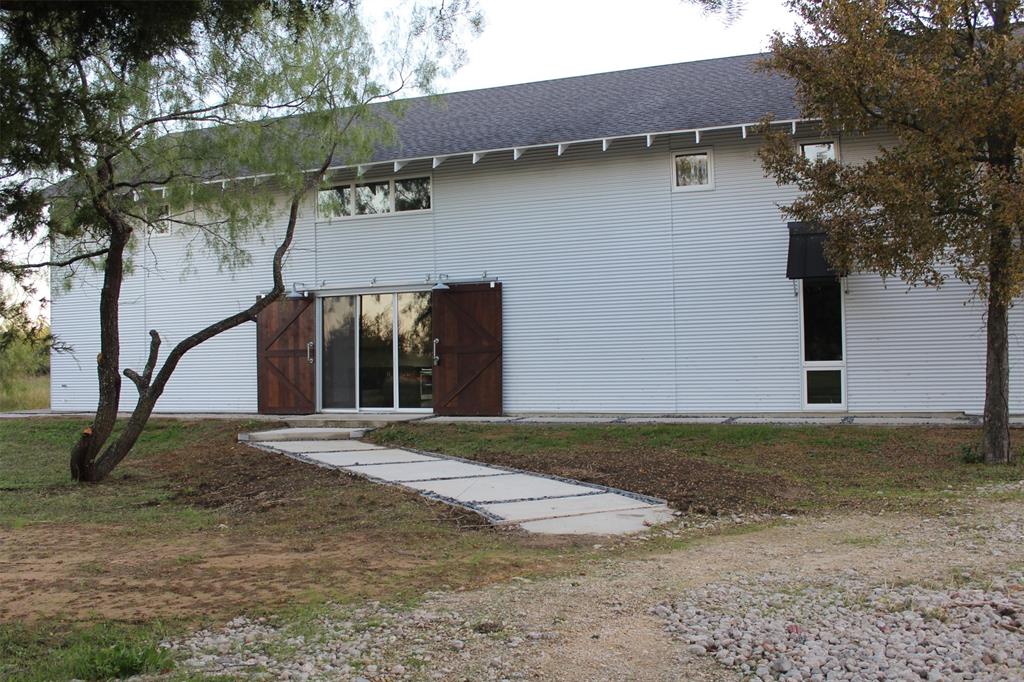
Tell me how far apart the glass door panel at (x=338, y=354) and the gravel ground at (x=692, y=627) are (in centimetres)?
1041

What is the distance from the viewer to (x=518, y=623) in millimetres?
4188

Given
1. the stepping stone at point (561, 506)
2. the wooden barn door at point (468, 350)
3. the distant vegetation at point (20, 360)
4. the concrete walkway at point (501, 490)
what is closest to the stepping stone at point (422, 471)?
the concrete walkway at point (501, 490)

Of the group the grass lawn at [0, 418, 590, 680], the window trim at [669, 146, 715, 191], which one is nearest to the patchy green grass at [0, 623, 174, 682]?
the grass lawn at [0, 418, 590, 680]

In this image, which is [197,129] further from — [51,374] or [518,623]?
[51,374]

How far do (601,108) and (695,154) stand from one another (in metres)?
2.17

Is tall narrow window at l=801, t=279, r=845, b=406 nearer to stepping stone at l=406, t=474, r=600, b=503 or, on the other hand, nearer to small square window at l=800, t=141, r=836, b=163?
small square window at l=800, t=141, r=836, b=163

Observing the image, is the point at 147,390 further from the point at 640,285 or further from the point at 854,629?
the point at 854,629

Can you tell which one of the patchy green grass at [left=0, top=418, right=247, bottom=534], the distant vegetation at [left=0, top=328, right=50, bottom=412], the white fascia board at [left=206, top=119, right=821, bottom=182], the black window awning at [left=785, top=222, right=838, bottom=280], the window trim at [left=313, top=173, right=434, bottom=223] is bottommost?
the patchy green grass at [left=0, top=418, right=247, bottom=534]

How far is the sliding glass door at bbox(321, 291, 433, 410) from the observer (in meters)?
14.8

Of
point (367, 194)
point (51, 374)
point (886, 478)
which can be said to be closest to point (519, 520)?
point (886, 478)

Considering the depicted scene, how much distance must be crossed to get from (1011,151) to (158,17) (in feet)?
27.3

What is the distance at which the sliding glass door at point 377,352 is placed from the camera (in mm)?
14836

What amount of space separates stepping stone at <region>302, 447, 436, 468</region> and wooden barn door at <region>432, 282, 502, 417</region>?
3077 millimetres

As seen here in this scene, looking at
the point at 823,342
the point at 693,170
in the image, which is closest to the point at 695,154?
the point at 693,170
